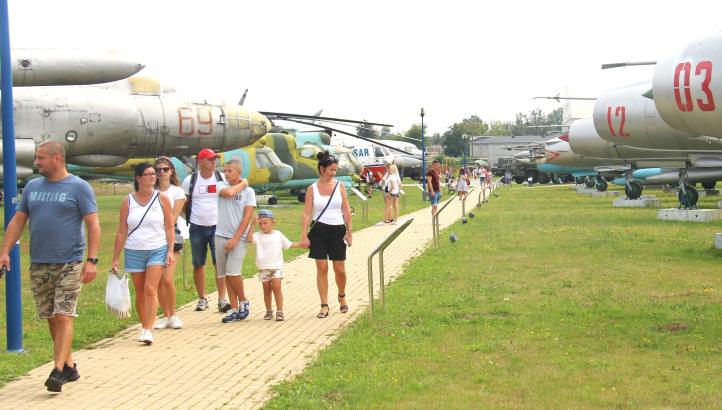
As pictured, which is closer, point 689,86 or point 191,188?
point 191,188

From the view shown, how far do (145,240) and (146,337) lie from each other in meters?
0.93

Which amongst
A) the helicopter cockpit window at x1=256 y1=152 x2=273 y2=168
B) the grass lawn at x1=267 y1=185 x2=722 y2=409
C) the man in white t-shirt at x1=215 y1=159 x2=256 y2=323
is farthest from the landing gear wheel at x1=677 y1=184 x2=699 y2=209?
the man in white t-shirt at x1=215 y1=159 x2=256 y2=323

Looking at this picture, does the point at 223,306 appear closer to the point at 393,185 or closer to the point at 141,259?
the point at 141,259

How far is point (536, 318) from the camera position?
33.2 feet

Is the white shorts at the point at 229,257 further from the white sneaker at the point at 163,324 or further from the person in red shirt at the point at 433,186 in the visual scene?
the person in red shirt at the point at 433,186

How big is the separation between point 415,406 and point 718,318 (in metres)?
4.67

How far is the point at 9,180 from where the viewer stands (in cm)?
915

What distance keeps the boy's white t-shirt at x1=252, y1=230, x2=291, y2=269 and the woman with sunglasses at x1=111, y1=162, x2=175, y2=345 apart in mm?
1410

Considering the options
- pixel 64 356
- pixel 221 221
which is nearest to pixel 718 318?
pixel 221 221

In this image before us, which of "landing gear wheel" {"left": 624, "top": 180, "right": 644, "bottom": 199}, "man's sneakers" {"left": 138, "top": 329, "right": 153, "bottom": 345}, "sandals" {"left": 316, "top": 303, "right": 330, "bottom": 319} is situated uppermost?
"man's sneakers" {"left": 138, "top": 329, "right": 153, "bottom": 345}

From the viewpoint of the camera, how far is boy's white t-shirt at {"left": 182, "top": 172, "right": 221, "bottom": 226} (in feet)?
37.0

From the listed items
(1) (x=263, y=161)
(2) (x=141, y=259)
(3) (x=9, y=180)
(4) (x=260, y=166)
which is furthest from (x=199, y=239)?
(1) (x=263, y=161)

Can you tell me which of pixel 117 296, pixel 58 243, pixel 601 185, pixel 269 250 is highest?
pixel 58 243

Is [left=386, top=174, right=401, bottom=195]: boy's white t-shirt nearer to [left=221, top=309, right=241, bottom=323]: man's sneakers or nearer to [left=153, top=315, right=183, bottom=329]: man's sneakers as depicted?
[left=221, top=309, right=241, bottom=323]: man's sneakers
